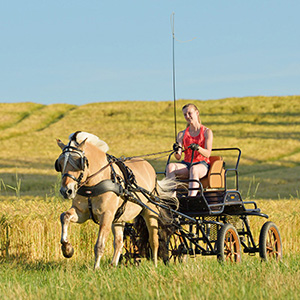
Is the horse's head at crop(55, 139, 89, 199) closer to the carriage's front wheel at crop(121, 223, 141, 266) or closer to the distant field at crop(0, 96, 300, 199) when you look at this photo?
the carriage's front wheel at crop(121, 223, 141, 266)

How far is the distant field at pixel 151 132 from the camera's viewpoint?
105 ft

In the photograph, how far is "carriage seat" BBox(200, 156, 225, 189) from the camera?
26.7ft

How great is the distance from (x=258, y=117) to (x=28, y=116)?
2893cm

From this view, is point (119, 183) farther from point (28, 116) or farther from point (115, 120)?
point (28, 116)

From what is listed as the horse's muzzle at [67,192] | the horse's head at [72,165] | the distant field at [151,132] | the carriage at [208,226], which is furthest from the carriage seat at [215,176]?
the distant field at [151,132]

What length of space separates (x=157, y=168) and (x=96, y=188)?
28360mm

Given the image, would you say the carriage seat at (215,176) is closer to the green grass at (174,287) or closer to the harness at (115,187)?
the harness at (115,187)

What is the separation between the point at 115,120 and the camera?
196 ft

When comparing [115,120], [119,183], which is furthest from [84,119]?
[119,183]

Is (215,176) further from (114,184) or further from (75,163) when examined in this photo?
(75,163)

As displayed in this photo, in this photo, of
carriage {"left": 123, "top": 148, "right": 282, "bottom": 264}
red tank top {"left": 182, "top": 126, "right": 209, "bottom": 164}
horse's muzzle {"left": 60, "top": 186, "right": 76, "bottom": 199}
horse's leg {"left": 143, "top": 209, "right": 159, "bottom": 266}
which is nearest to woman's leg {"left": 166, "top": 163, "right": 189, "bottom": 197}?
carriage {"left": 123, "top": 148, "right": 282, "bottom": 264}

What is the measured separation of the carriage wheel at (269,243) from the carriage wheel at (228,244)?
0.41 meters

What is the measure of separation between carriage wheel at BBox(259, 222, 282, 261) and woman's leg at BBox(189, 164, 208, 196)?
4.16ft

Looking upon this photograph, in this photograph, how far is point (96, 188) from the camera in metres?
6.48
